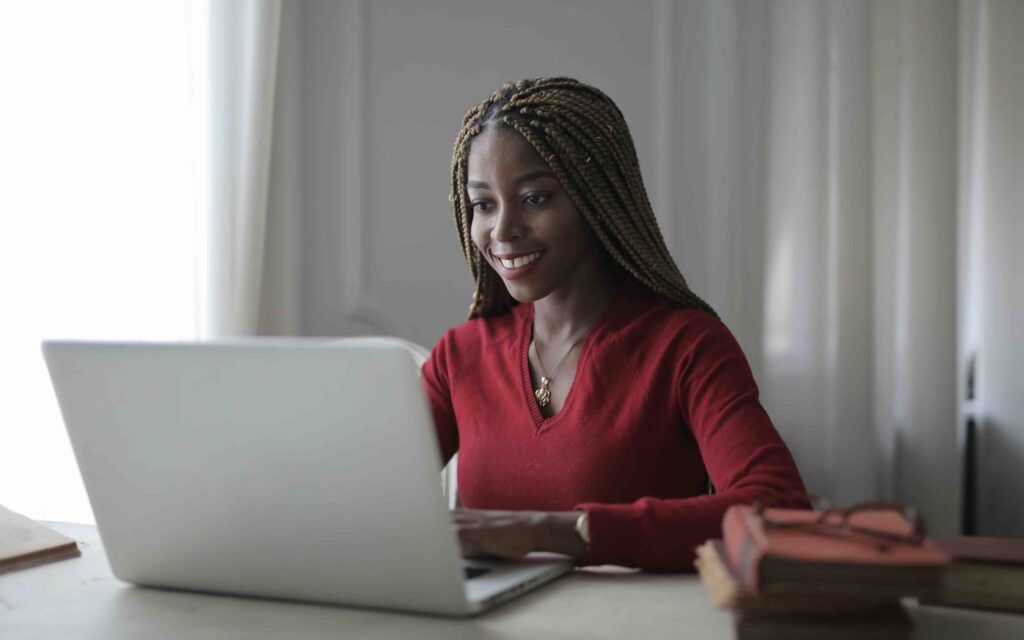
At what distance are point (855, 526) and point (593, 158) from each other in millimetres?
833

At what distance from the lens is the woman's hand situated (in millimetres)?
1074

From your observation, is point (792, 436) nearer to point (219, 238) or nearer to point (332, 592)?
point (219, 238)

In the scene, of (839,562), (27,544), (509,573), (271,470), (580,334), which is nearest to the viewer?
(839,562)

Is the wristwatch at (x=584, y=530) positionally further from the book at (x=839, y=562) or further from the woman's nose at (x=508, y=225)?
the woman's nose at (x=508, y=225)

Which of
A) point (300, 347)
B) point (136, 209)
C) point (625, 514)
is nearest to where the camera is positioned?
point (300, 347)

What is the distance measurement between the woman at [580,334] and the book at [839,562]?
603 millimetres

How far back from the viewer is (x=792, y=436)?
8.58 ft

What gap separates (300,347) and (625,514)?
17.3 inches

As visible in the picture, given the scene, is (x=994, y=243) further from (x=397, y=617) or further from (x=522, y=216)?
(x=397, y=617)

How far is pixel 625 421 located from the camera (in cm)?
149

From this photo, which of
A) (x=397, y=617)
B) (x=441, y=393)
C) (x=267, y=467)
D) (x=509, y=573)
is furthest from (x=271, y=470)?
(x=441, y=393)

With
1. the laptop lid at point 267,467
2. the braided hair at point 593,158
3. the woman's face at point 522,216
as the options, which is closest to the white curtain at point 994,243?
the braided hair at point 593,158

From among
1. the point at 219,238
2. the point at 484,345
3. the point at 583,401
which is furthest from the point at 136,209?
the point at 583,401

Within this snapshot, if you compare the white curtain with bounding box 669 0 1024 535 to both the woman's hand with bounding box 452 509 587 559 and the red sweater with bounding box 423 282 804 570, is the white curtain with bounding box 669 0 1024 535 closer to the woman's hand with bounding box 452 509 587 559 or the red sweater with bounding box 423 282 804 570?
the red sweater with bounding box 423 282 804 570
